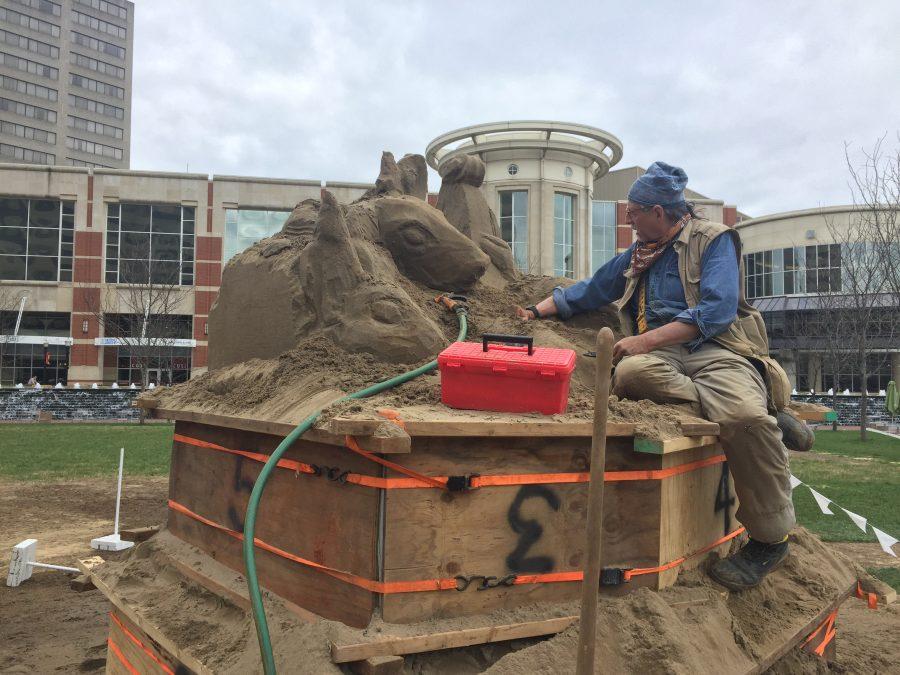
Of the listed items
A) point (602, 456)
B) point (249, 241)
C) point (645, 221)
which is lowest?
point (602, 456)

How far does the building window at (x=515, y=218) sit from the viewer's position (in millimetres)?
30656

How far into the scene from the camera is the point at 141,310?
30.6 meters

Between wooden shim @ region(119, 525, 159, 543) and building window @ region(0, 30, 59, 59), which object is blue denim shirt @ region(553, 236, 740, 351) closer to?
wooden shim @ region(119, 525, 159, 543)

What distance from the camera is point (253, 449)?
136 inches

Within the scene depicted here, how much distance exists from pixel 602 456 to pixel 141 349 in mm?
29543

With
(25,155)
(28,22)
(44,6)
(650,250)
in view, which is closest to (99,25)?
(44,6)

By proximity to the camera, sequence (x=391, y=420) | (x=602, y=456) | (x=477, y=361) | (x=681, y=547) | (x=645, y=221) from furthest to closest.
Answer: (x=645, y=221) → (x=681, y=547) → (x=477, y=361) → (x=391, y=420) → (x=602, y=456)

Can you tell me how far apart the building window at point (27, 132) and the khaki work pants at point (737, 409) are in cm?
8425

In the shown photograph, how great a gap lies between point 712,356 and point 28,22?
294ft

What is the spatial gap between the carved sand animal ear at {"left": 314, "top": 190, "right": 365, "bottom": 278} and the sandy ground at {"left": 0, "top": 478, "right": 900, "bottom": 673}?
81.9 inches

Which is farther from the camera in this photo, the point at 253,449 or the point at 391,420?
the point at 253,449

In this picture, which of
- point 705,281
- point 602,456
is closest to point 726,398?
point 705,281

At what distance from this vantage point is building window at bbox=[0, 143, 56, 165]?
7169cm

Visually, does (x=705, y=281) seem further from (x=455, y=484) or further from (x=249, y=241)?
(x=249, y=241)
